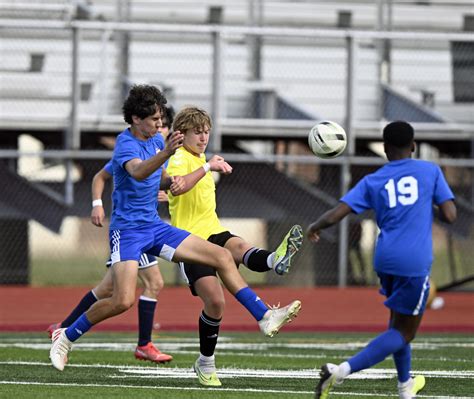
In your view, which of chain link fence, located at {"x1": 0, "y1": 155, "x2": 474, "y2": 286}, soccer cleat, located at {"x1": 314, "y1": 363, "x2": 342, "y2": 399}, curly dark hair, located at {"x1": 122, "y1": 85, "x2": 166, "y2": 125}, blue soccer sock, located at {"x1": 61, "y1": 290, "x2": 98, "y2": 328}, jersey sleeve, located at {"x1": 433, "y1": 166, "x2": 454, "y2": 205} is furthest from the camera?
chain link fence, located at {"x1": 0, "y1": 155, "x2": 474, "y2": 286}

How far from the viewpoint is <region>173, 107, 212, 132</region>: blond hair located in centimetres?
962

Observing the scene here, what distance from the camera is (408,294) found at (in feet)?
24.7

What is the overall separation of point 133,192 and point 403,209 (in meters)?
2.54

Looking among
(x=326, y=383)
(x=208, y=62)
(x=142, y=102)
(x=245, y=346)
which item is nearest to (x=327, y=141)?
(x=142, y=102)

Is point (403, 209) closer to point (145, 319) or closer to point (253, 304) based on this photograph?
point (253, 304)

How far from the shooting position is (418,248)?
7.54 metres

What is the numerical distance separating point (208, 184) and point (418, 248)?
2.64m

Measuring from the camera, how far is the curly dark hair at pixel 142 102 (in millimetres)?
9328

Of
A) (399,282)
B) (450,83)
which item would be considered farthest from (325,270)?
(399,282)

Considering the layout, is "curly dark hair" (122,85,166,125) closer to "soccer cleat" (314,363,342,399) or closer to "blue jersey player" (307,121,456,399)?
"blue jersey player" (307,121,456,399)

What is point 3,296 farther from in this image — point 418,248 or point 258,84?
point 418,248

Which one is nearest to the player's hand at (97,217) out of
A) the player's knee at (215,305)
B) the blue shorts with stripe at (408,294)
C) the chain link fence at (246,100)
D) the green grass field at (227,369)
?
the green grass field at (227,369)

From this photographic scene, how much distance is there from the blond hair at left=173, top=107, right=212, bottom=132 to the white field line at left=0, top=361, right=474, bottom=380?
6.25 feet

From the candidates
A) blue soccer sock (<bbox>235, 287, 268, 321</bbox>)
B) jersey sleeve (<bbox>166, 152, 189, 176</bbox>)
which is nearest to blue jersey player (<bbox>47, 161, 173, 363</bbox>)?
jersey sleeve (<bbox>166, 152, 189, 176</bbox>)
